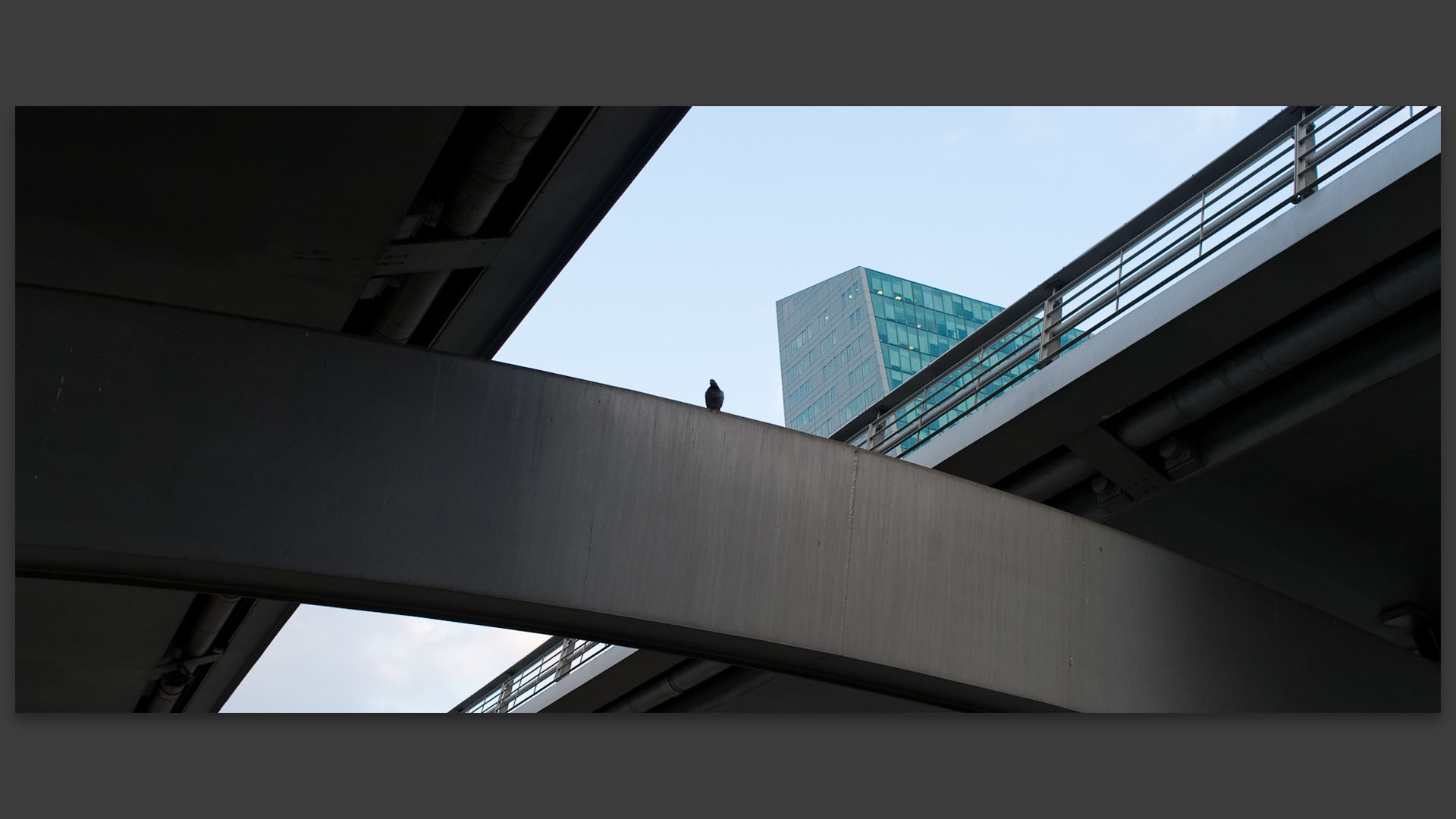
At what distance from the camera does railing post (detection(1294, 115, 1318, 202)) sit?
348 inches

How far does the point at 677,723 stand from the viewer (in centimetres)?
545

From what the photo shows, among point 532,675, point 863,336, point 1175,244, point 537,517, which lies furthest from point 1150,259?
point 863,336

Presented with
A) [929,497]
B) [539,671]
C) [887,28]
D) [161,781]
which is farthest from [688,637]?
[539,671]

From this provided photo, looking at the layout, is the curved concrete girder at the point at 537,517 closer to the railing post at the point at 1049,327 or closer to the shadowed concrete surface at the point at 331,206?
the shadowed concrete surface at the point at 331,206

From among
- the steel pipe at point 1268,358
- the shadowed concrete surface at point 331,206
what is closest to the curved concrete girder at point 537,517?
the shadowed concrete surface at point 331,206

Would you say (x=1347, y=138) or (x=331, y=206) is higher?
(x=1347, y=138)

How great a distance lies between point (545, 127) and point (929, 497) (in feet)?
10.7

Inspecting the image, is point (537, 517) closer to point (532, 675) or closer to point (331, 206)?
point (331, 206)

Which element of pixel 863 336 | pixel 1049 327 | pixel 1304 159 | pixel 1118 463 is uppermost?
pixel 863 336

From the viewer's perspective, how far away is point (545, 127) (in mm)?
6262

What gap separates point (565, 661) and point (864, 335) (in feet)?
313

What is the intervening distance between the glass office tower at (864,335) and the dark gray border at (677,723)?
102 meters

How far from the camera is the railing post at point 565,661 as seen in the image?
18625 millimetres

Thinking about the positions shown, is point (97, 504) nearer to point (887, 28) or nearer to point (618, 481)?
point (618, 481)
